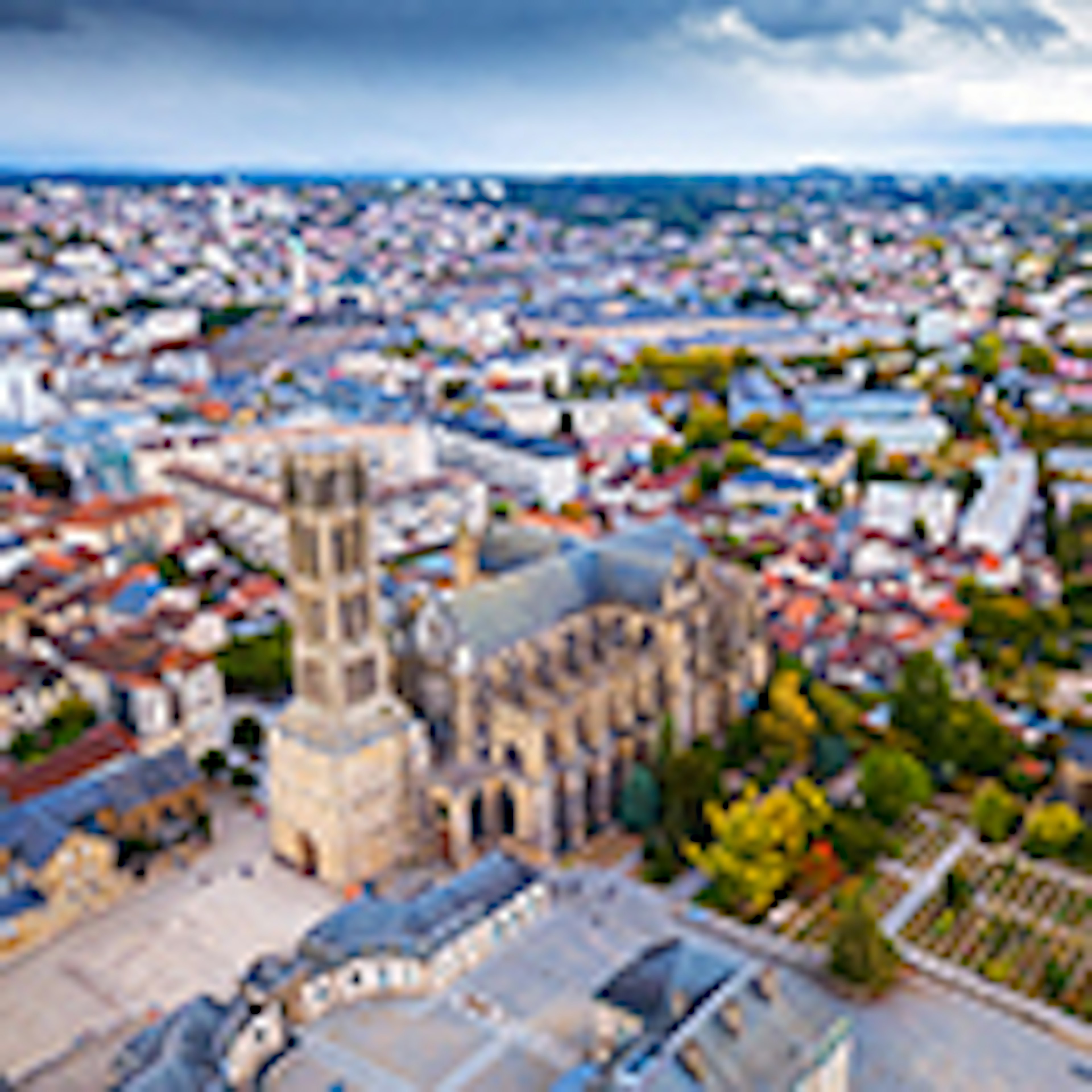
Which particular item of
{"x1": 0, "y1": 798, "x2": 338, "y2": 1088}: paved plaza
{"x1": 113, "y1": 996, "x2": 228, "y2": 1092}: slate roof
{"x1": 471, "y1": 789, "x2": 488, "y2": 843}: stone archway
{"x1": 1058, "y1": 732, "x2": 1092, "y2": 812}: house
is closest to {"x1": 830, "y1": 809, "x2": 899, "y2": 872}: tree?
{"x1": 1058, "y1": 732, "x2": 1092, "y2": 812}: house

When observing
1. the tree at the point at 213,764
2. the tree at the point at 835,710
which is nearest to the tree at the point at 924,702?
the tree at the point at 835,710

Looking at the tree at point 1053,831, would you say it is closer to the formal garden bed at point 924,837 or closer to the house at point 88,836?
the formal garden bed at point 924,837

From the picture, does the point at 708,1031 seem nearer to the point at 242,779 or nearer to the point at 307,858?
the point at 307,858

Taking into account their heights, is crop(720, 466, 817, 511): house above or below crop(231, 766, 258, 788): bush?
above

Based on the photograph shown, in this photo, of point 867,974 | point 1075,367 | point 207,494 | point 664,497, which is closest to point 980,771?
point 867,974

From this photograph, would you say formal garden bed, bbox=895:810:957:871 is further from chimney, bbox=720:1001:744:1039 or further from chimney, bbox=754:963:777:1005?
chimney, bbox=720:1001:744:1039

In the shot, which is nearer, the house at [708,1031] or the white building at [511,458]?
the house at [708,1031]
